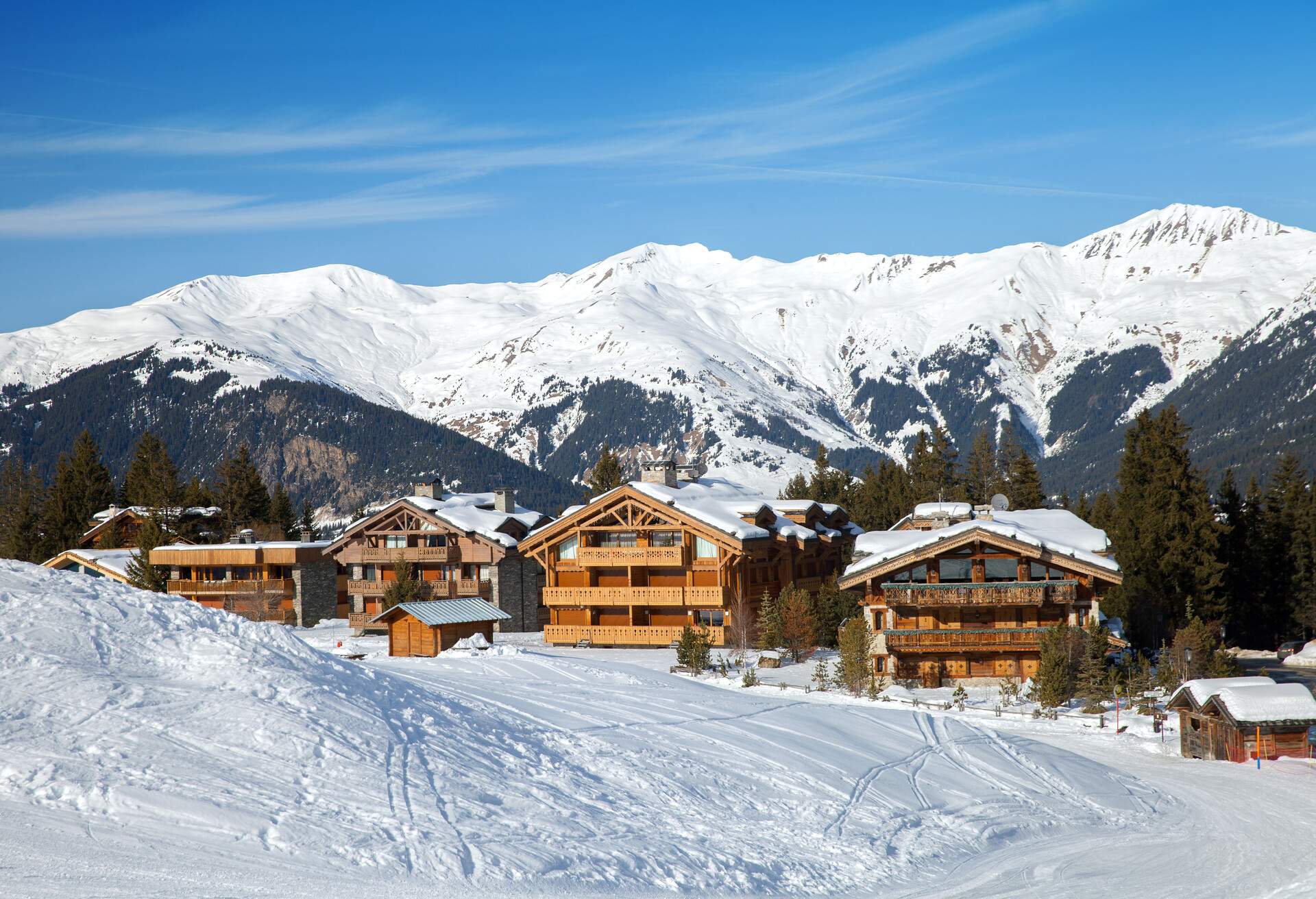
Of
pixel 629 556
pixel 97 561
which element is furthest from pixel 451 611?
pixel 97 561

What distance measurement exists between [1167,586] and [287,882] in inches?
2106

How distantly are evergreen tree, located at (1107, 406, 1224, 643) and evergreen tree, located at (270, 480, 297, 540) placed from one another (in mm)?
60981

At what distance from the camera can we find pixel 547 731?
30.6 metres

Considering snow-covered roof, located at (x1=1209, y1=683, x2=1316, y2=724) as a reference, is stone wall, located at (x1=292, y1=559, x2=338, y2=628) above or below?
above

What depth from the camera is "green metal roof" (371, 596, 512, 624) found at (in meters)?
49.0

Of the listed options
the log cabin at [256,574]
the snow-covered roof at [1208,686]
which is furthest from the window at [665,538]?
the snow-covered roof at [1208,686]

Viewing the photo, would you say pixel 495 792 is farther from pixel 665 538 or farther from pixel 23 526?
pixel 23 526

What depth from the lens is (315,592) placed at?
250 ft

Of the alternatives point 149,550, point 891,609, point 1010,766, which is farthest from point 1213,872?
point 149,550

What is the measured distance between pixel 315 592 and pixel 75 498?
32.6 meters

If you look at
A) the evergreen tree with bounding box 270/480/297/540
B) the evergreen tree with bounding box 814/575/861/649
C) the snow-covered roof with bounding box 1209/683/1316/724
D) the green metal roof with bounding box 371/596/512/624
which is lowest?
the snow-covered roof with bounding box 1209/683/1316/724

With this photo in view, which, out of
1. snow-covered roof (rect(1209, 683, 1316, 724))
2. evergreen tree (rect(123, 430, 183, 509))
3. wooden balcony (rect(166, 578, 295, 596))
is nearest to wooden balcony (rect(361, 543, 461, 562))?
wooden balcony (rect(166, 578, 295, 596))

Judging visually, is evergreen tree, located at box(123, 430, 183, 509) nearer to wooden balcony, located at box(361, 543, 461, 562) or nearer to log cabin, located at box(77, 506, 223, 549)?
log cabin, located at box(77, 506, 223, 549)

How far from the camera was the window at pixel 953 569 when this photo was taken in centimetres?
4878
